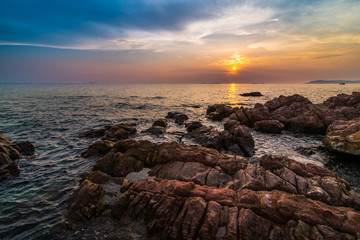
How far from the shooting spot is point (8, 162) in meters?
11.5

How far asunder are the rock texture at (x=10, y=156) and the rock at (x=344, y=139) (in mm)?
24885

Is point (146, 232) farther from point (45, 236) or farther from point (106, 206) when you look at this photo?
point (45, 236)

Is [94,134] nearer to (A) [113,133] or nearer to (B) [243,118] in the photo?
(A) [113,133]

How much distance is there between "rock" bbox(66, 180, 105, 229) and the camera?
283 inches

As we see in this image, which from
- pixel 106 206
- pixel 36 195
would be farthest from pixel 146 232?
pixel 36 195

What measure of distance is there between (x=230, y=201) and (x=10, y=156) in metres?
16.5

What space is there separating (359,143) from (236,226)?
13.9 meters

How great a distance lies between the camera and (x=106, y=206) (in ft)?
25.8

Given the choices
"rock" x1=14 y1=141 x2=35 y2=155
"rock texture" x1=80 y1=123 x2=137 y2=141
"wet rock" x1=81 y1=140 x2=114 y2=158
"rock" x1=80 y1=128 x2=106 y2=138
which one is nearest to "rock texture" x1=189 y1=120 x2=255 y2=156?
"rock texture" x1=80 y1=123 x2=137 y2=141

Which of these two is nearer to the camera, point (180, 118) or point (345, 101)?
point (180, 118)

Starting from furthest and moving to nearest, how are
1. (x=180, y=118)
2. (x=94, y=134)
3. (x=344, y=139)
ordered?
(x=180, y=118), (x=94, y=134), (x=344, y=139)

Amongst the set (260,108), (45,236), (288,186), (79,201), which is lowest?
(45,236)

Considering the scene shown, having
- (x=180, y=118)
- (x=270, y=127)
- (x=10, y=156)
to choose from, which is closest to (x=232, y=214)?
(x=10, y=156)

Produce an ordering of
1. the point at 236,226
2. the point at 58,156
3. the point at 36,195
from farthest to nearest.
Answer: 1. the point at 58,156
2. the point at 36,195
3. the point at 236,226
